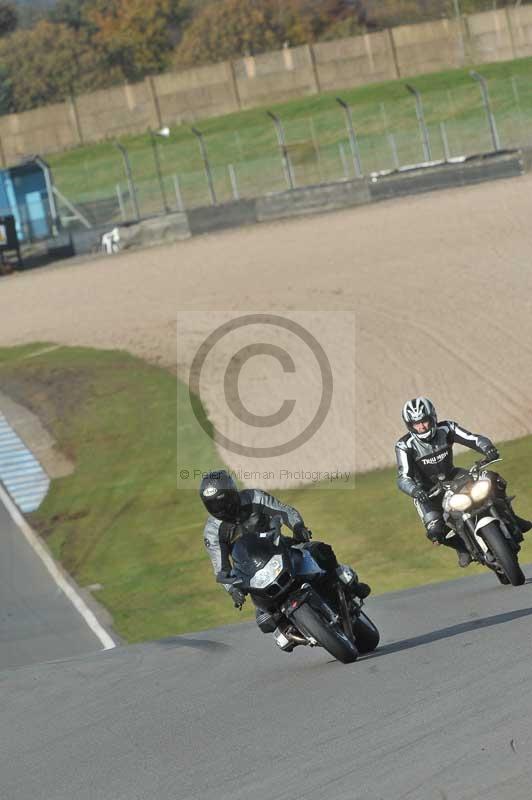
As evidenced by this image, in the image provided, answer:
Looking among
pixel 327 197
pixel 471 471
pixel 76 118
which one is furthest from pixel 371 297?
pixel 76 118

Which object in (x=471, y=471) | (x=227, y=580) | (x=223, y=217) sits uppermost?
(x=227, y=580)

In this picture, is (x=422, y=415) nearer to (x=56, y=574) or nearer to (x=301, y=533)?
(x=301, y=533)

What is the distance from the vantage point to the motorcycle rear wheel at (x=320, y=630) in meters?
9.59

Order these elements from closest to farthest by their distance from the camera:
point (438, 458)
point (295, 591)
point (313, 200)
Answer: point (295, 591)
point (438, 458)
point (313, 200)

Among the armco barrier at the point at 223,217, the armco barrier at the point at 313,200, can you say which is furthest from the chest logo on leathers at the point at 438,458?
the armco barrier at the point at 223,217

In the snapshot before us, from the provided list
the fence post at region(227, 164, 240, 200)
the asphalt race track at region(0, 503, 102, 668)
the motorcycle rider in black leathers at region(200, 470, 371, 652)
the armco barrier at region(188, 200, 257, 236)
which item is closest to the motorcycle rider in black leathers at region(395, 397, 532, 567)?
the motorcycle rider in black leathers at region(200, 470, 371, 652)

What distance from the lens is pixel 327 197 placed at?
47.2m

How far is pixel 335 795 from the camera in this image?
658 cm

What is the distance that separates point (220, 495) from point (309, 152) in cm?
4708

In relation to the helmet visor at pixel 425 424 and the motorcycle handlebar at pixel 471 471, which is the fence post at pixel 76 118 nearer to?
the helmet visor at pixel 425 424

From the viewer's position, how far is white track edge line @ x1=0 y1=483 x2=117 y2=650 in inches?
669

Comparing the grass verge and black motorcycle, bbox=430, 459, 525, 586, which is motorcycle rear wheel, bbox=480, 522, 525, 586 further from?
the grass verge

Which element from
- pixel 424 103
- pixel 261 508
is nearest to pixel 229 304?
pixel 261 508

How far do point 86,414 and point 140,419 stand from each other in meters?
1.58
